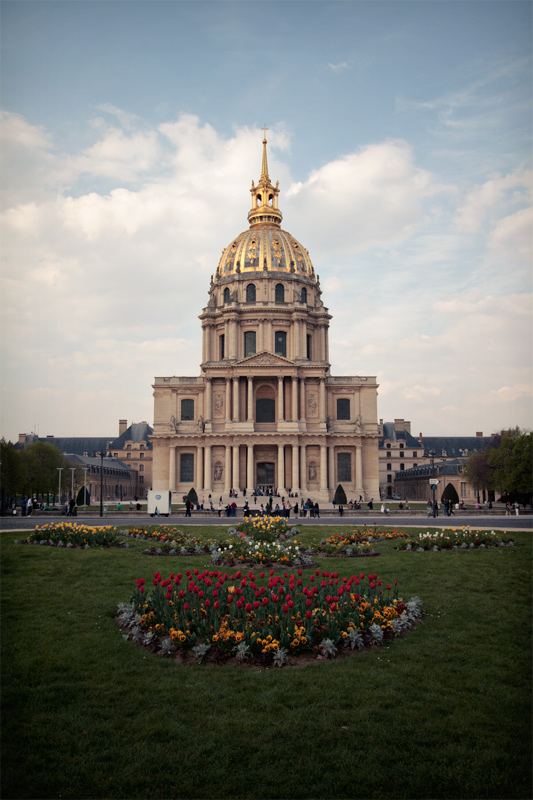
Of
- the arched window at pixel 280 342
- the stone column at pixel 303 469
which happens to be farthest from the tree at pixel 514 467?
the arched window at pixel 280 342

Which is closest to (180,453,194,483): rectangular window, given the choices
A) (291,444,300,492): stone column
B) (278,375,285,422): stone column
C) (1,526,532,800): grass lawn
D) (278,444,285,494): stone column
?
(278,444,285,494): stone column

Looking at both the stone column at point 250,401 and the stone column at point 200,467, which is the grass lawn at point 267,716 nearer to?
the stone column at point 250,401

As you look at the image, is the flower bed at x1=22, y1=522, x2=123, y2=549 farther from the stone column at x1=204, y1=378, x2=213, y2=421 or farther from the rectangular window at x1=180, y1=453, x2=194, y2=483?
the rectangular window at x1=180, y1=453, x2=194, y2=483

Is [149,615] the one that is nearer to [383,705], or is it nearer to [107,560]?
[383,705]

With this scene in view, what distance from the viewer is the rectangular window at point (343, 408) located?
275 ft

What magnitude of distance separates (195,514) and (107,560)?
33.1m

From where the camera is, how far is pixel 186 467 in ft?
269

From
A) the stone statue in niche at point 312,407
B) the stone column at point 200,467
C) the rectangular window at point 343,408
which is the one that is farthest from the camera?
the rectangular window at point 343,408

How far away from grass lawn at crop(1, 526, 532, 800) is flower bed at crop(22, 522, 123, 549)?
9.45 meters

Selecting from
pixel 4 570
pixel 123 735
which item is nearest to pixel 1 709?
pixel 123 735

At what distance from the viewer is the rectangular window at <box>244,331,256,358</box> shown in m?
88.0

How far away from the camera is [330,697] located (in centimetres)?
836

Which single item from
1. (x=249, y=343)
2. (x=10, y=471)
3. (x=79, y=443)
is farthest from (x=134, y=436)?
(x=10, y=471)

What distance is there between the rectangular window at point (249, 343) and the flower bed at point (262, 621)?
7640 centimetres
